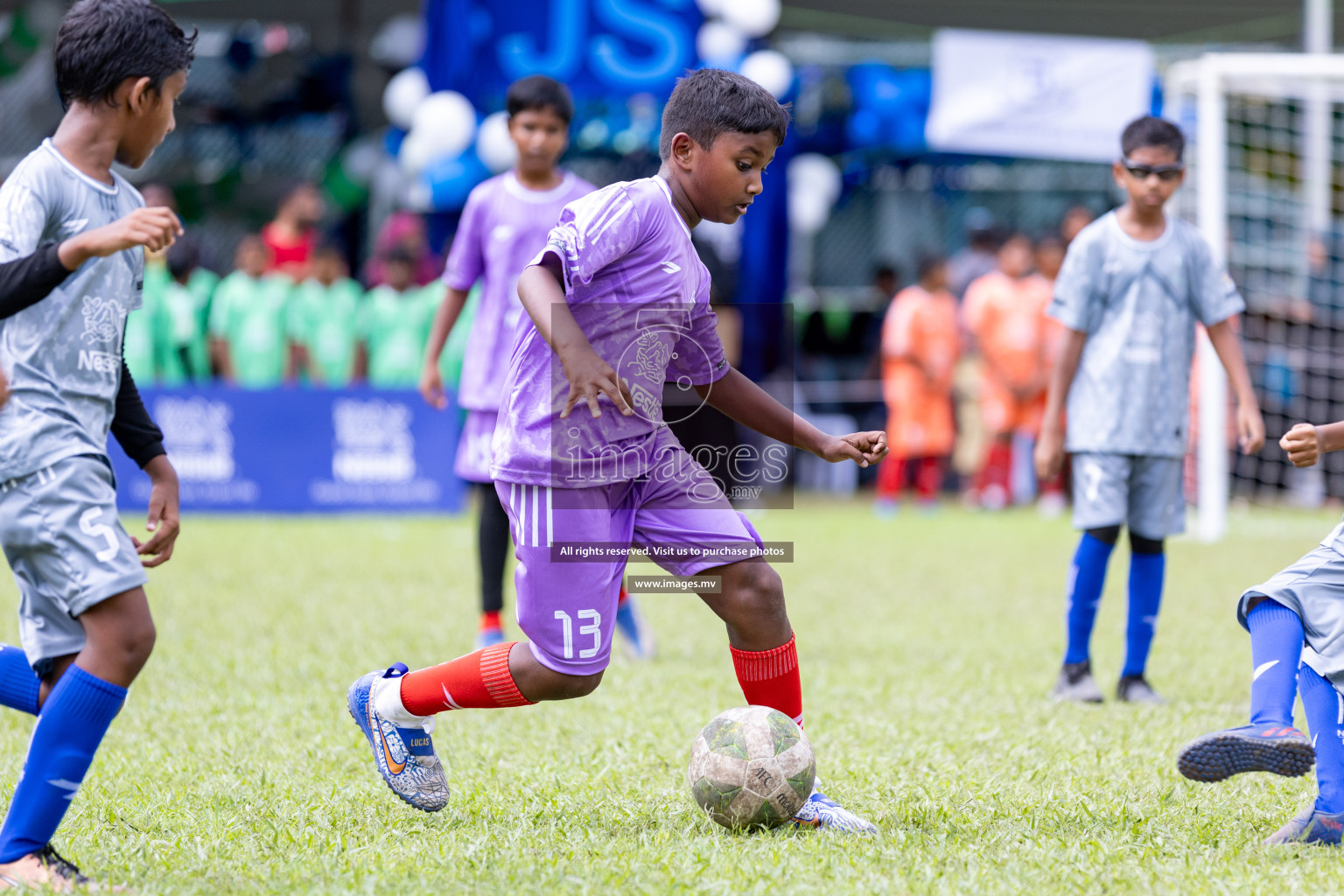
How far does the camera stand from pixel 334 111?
15.6m

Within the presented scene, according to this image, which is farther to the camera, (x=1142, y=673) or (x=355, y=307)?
(x=355, y=307)

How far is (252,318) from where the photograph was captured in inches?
474

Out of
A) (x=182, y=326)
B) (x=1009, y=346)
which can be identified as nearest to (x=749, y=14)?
(x=1009, y=346)

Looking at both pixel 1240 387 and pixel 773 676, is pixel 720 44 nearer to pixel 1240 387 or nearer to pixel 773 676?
pixel 1240 387

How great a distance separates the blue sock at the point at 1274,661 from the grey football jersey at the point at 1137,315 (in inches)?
73.0

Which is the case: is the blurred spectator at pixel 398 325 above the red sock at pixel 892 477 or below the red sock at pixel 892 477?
above

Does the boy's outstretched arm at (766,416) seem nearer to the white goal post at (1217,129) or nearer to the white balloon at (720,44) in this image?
the white goal post at (1217,129)

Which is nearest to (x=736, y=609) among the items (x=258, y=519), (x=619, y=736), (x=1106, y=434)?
(x=619, y=736)

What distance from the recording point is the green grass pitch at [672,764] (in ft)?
9.42

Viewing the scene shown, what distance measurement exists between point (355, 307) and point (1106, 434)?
8.40 m

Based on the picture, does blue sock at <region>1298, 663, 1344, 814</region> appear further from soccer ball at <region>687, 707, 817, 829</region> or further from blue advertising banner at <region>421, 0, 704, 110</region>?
blue advertising banner at <region>421, 0, 704, 110</region>

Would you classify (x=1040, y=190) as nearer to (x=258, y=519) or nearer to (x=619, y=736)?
(x=258, y=519)

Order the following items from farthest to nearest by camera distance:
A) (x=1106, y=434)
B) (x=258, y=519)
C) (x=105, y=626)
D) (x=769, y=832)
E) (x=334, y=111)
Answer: (x=334, y=111)
(x=258, y=519)
(x=1106, y=434)
(x=769, y=832)
(x=105, y=626)

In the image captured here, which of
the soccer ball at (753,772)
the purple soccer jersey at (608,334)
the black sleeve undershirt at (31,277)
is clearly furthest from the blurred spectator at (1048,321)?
the black sleeve undershirt at (31,277)
